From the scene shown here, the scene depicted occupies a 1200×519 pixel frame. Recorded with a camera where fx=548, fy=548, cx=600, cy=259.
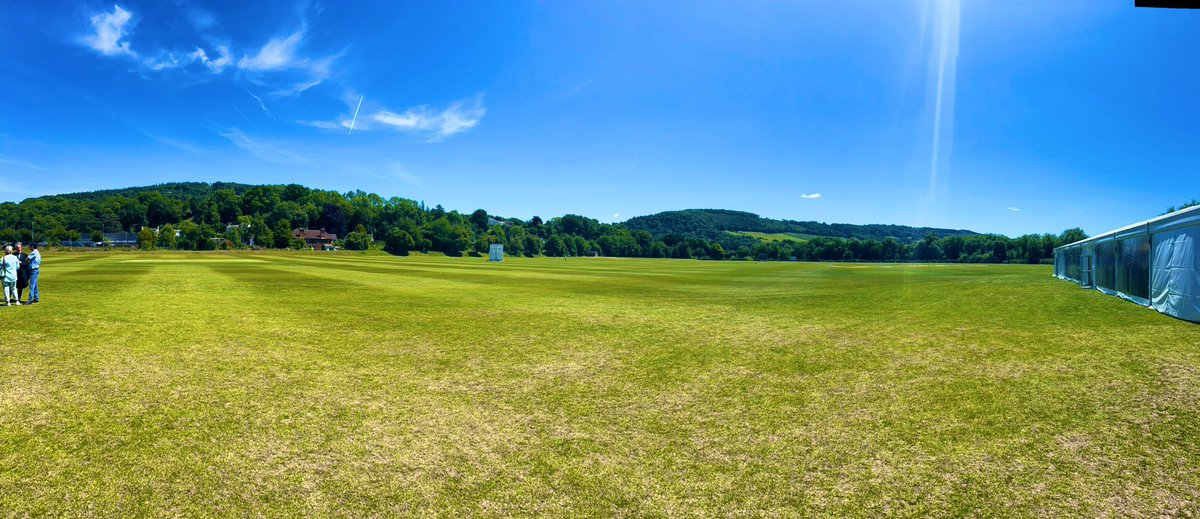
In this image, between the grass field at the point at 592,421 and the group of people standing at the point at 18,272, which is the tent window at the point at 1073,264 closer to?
the grass field at the point at 592,421

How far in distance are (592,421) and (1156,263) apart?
76.8 ft

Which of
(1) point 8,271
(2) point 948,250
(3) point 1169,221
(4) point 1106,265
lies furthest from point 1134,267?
(2) point 948,250

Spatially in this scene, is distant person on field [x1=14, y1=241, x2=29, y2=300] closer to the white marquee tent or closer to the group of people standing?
the group of people standing

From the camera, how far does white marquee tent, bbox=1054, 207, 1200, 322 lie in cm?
1667

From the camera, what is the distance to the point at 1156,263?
19.4 meters

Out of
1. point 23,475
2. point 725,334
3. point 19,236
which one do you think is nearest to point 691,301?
point 725,334

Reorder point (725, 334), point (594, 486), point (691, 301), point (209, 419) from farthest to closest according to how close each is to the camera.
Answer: point (691, 301) → point (725, 334) → point (209, 419) → point (594, 486)

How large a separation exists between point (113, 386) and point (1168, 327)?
24.0 meters

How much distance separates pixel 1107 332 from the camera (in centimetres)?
1414

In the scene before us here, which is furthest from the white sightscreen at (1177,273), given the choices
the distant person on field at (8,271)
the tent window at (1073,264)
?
the distant person on field at (8,271)

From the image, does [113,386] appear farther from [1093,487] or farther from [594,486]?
[1093,487]

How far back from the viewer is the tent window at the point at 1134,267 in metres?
20.6

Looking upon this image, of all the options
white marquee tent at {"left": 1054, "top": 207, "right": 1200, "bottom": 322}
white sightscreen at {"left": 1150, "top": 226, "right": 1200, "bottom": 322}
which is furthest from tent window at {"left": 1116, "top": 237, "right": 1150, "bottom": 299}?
white sightscreen at {"left": 1150, "top": 226, "right": 1200, "bottom": 322}

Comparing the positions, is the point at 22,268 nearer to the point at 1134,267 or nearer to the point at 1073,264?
the point at 1134,267
